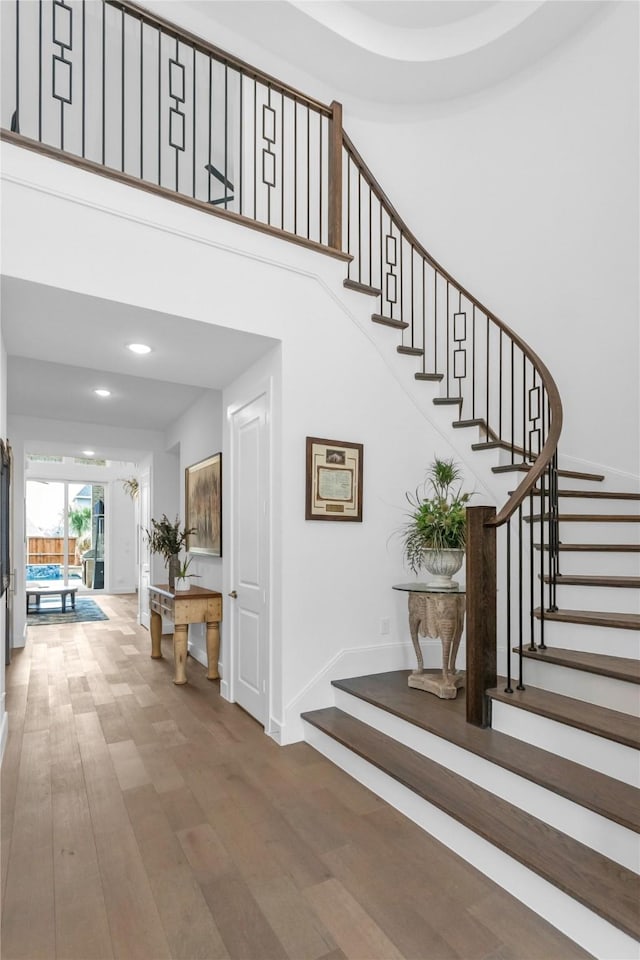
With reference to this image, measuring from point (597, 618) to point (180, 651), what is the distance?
Answer: 345 cm

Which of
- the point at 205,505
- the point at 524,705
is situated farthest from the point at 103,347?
the point at 524,705

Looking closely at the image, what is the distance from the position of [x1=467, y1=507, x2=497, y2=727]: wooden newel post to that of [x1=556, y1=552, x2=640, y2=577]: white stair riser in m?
0.94

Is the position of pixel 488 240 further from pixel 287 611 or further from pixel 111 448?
pixel 111 448

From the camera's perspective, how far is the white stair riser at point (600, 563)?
3330 mm

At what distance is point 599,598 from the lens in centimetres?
310

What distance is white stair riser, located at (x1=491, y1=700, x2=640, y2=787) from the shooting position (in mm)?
2145

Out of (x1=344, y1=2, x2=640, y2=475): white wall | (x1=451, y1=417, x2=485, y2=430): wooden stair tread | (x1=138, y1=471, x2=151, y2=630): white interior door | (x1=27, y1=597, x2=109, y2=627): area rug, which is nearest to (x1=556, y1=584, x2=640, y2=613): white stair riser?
(x1=451, y1=417, x2=485, y2=430): wooden stair tread

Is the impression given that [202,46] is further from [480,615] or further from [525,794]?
[525,794]

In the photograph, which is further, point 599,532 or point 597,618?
point 599,532

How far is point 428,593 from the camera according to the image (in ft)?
10.9

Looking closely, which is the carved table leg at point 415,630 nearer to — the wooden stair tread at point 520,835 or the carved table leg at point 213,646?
the wooden stair tread at point 520,835

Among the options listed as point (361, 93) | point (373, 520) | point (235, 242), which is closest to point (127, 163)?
point (361, 93)

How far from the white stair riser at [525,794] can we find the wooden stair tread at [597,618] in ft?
2.83

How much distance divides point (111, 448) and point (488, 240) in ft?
18.3
